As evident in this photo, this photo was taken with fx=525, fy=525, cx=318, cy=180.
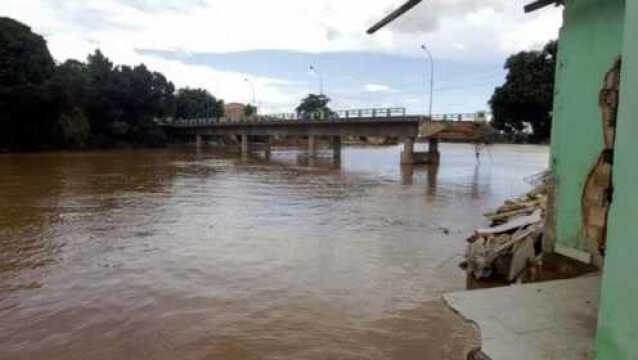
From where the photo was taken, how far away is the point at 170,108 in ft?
291

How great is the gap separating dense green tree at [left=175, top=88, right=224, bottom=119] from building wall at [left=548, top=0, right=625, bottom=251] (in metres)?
99.1

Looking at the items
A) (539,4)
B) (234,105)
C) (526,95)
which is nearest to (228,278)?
(539,4)

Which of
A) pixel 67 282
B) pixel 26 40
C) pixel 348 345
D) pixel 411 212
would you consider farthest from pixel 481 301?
pixel 26 40

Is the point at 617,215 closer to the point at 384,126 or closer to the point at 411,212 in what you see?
the point at 411,212

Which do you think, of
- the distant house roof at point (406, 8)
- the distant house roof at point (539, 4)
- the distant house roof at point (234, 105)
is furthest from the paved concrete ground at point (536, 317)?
the distant house roof at point (234, 105)

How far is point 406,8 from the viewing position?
16.8ft

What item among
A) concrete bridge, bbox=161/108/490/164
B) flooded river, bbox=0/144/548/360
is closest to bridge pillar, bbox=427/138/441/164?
concrete bridge, bbox=161/108/490/164

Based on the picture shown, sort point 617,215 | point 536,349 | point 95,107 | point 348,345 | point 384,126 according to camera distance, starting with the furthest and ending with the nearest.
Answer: point 95,107
point 384,126
point 348,345
point 536,349
point 617,215

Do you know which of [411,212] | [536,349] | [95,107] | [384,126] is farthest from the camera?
[95,107]

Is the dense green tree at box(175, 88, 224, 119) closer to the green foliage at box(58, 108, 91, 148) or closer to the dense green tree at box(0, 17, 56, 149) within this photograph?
the green foliage at box(58, 108, 91, 148)

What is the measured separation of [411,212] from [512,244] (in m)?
8.77

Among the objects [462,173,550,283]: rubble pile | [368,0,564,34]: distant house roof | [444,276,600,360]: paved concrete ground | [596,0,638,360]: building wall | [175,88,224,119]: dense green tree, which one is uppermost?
[175,88,224,119]: dense green tree

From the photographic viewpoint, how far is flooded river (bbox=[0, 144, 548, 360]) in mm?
6309

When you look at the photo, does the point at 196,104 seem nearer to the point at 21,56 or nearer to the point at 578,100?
the point at 21,56
